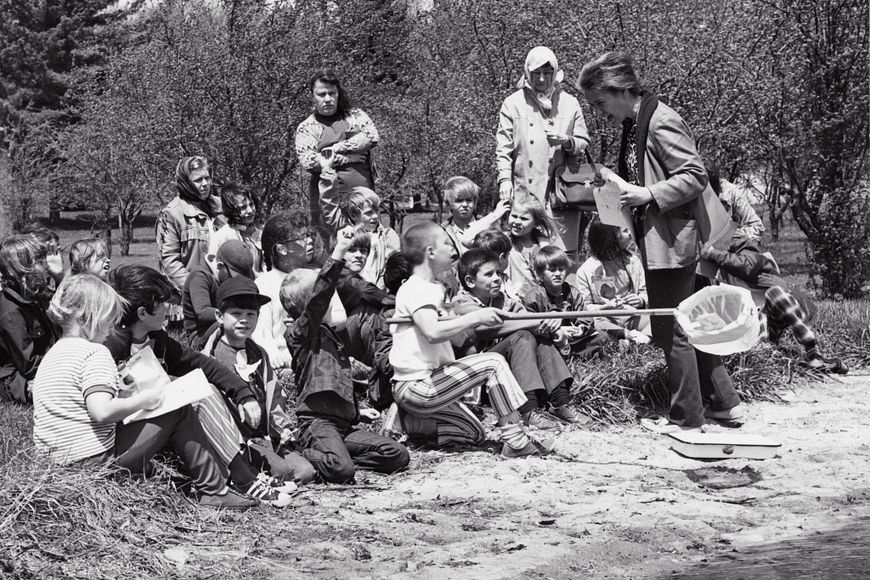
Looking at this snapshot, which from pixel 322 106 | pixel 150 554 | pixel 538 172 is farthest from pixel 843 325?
pixel 150 554

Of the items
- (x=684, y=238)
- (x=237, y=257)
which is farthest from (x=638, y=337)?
(x=237, y=257)

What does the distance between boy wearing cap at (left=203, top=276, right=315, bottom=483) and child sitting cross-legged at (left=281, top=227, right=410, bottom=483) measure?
0.45ft

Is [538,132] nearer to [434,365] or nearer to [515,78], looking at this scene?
→ [434,365]

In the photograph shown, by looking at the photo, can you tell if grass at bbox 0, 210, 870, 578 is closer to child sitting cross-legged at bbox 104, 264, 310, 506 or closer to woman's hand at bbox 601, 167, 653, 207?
child sitting cross-legged at bbox 104, 264, 310, 506

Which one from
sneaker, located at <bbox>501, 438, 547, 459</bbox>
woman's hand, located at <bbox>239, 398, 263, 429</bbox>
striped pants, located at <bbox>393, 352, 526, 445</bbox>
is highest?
woman's hand, located at <bbox>239, 398, 263, 429</bbox>

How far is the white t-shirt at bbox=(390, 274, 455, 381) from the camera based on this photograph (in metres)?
6.38

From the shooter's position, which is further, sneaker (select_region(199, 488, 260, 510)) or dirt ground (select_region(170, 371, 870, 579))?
sneaker (select_region(199, 488, 260, 510))

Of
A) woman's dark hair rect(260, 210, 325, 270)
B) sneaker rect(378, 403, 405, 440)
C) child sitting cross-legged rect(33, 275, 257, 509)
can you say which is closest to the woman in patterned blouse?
woman's dark hair rect(260, 210, 325, 270)

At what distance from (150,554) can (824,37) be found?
11822 millimetres

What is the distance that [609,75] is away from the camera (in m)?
6.68

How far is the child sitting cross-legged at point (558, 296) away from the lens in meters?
7.62

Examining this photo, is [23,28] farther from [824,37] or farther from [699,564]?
[699,564]

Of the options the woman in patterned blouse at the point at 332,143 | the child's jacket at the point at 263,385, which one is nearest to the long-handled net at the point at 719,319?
the child's jacket at the point at 263,385

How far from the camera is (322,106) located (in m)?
9.38
